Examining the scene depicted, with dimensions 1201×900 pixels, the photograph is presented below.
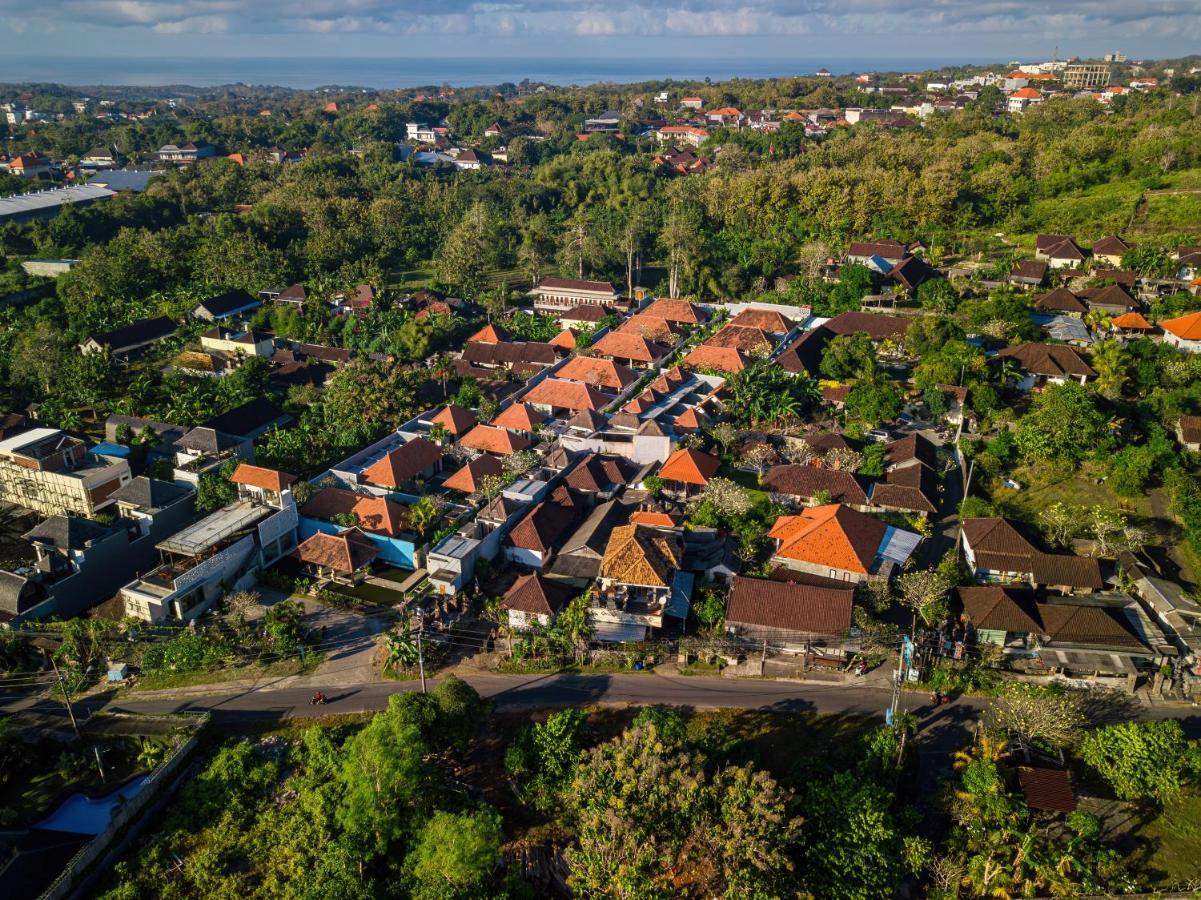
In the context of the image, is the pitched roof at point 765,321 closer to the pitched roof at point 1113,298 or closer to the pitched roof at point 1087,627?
the pitched roof at point 1113,298

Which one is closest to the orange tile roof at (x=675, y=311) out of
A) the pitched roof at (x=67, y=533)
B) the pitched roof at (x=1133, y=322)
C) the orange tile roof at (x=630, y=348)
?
the orange tile roof at (x=630, y=348)

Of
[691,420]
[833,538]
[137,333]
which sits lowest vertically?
[833,538]

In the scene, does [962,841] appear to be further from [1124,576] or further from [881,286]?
[881,286]

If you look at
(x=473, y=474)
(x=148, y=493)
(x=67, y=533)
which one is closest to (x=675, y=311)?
(x=473, y=474)

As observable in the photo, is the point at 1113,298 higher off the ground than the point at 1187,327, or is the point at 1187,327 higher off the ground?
the point at 1113,298

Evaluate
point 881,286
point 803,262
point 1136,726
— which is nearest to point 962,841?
point 1136,726

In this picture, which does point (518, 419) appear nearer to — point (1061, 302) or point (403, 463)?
point (403, 463)
